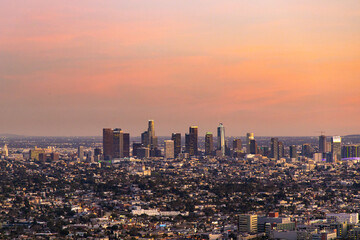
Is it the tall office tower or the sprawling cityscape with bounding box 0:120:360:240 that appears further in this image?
the sprawling cityscape with bounding box 0:120:360:240

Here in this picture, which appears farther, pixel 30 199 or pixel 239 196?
pixel 239 196

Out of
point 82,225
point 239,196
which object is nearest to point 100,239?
point 82,225

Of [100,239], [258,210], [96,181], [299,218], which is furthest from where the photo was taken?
[96,181]

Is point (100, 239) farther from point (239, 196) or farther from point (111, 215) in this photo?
point (239, 196)

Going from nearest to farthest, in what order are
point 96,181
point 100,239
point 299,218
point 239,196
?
point 100,239, point 299,218, point 239,196, point 96,181

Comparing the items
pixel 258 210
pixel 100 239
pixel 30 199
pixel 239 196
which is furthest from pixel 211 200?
pixel 100 239

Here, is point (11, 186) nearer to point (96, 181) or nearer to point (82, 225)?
point (96, 181)

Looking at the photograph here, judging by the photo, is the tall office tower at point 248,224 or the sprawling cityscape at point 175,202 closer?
the tall office tower at point 248,224

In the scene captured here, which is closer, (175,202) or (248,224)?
(248,224)
